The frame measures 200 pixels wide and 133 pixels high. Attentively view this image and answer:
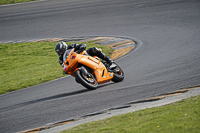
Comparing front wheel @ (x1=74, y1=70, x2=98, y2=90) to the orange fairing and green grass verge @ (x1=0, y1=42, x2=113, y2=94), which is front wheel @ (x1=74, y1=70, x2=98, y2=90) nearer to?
the orange fairing

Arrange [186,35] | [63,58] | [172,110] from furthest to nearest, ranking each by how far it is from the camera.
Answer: [186,35] → [63,58] → [172,110]

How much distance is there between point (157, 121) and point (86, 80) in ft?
12.5

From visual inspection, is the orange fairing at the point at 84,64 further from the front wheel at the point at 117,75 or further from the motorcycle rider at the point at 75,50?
the front wheel at the point at 117,75

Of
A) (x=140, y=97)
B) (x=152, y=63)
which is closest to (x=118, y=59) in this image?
(x=152, y=63)

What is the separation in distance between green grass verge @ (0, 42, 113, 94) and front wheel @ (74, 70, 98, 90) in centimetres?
335

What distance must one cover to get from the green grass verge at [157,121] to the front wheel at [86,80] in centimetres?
270

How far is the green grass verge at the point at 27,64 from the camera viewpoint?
11580mm

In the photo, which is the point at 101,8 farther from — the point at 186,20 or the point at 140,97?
the point at 140,97

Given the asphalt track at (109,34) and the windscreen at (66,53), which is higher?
the windscreen at (66,53)

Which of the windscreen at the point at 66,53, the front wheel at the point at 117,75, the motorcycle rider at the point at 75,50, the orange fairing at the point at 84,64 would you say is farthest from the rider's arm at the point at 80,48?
the front wheel at the point at 117,75

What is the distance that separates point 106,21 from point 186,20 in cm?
451

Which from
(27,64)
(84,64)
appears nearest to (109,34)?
(27,64)

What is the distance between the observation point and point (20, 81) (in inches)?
467

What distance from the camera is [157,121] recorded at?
14.9ft
